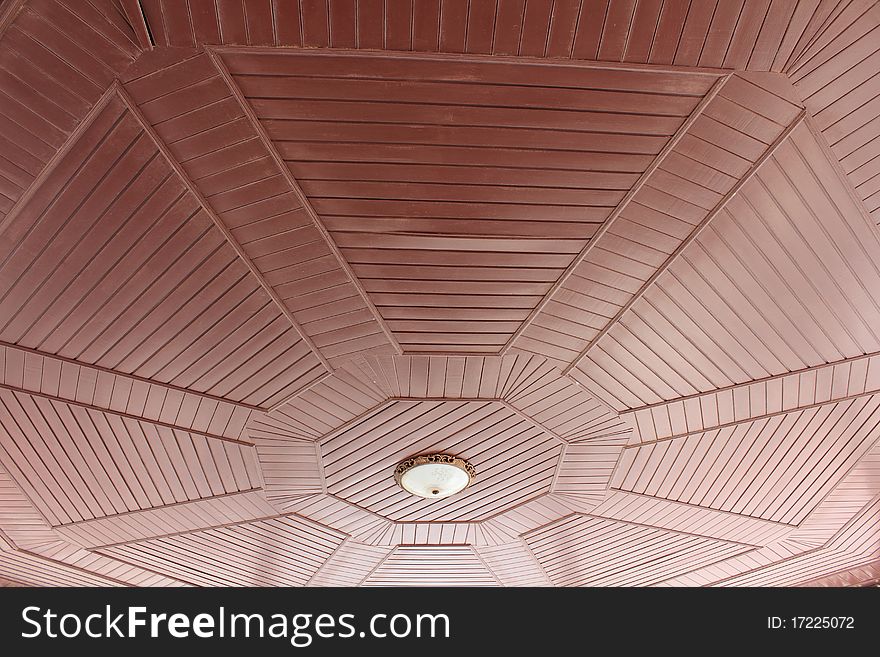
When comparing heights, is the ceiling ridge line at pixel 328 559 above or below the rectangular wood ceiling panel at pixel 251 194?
below

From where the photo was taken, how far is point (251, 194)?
6051 mm

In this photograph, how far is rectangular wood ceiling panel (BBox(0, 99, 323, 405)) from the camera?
581 centimetres

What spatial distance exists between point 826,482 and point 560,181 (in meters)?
7.17

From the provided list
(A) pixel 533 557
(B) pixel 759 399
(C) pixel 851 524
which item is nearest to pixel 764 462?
(B) pixel 759 399

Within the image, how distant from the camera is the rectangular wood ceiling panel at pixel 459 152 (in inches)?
207

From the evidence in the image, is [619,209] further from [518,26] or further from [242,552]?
[242,552]

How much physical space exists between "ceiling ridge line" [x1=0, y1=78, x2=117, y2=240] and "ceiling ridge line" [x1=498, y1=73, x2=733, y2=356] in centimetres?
410

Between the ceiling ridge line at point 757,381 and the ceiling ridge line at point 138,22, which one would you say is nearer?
the ceiling ridge line at point 138,22

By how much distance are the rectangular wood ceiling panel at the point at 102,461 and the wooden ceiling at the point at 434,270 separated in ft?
0.16

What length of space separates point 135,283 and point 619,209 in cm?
450

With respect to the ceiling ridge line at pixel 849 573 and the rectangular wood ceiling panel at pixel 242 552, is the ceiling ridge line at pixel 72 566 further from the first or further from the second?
the ceiling ridge line at pixel 849 573

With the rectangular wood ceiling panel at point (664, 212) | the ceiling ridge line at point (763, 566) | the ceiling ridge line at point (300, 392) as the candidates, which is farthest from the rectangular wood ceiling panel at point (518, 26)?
the ceiling ridge line at point (763, 566)

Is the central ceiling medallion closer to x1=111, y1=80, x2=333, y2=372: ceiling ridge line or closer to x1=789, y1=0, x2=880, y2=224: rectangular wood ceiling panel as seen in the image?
x1=111, y1=80, x2=333, y2=372: ceiling ridge line

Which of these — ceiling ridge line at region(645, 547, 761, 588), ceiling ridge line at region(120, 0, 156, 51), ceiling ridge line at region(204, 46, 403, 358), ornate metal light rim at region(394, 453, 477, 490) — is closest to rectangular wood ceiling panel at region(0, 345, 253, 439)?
ornate metal light rim at region(394, 453, 477, 490)
